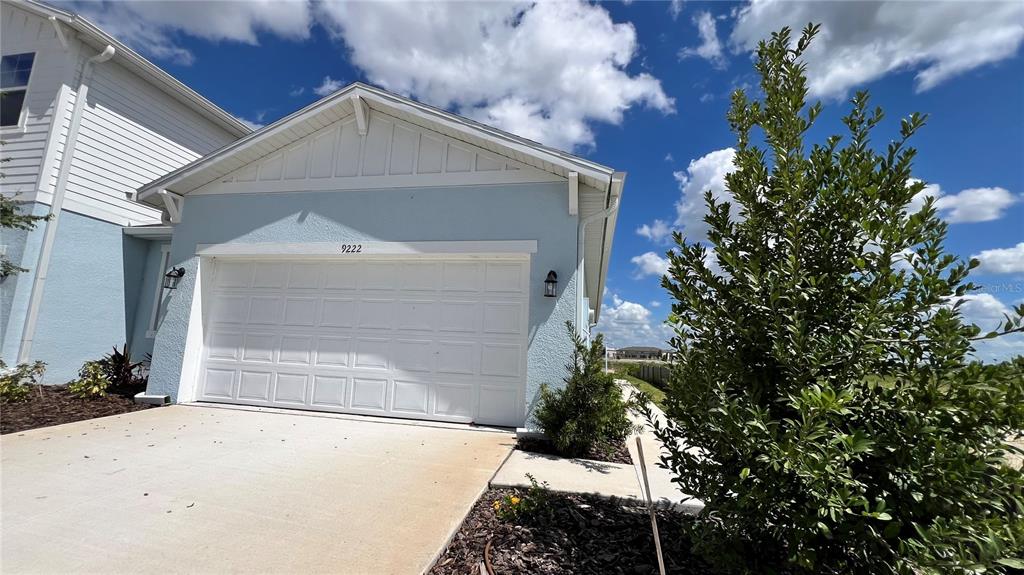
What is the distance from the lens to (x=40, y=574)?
231 centimetres

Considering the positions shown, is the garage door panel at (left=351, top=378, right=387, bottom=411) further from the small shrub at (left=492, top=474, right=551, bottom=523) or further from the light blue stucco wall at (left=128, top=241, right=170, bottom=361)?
the light blue stucco wall at (left=128, top=241, right=170, bottom=361)

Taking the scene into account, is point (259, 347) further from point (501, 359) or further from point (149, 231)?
point (149, 231)

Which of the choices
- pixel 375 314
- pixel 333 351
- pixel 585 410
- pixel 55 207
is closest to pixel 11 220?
pixel 55 207

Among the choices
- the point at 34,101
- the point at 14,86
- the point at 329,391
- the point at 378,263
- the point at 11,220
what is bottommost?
the point at 329,391

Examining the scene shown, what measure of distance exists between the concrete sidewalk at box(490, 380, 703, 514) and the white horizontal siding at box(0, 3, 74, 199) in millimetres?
10107

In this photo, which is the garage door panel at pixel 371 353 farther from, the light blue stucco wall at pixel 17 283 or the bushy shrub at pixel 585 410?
the light blue stucco wall at pixel 17 283

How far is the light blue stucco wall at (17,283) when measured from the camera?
735 centimetres

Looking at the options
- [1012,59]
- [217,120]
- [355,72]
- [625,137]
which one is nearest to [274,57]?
[355,72]

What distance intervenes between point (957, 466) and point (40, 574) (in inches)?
179

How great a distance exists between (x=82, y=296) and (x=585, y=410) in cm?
993

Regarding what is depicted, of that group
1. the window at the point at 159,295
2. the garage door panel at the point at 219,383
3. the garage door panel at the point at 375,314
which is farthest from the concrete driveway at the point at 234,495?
the window at the point at 159,295

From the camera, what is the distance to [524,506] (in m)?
3.00

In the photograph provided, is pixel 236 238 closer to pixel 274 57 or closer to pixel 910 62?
pixel 274 57

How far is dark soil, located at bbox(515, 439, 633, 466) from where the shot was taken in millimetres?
4734
